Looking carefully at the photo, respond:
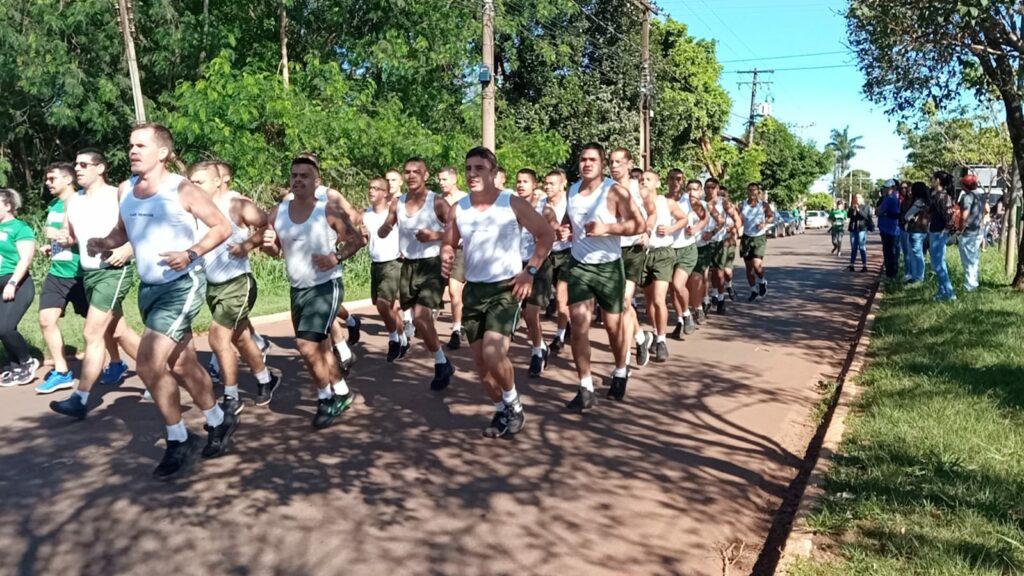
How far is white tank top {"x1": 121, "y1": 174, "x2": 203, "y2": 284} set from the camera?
484cm

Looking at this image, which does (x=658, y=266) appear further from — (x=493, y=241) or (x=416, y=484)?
(x=416, y=484)

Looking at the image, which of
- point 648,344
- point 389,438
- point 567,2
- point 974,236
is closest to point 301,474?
point 389,438

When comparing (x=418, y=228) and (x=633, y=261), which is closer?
(x=418, y=228)

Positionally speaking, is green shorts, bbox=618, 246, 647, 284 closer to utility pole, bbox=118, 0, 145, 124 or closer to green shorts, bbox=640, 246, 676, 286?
green shorts, bbox=640, 246, 676, 286

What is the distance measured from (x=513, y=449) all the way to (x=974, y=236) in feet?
27.4

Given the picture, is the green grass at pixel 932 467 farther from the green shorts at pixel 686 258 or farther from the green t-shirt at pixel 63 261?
the green t-shirt at pixel 63 261

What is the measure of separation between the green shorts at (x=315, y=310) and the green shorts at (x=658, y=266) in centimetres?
376

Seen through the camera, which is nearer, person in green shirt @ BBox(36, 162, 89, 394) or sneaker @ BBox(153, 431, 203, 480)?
sneaker @ BBox(153, 431, 203, 480)

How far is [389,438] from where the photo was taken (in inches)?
221

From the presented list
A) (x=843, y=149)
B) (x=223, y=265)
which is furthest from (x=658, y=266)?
(x=843, y=149)

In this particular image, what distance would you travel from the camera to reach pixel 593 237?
6.41 metres

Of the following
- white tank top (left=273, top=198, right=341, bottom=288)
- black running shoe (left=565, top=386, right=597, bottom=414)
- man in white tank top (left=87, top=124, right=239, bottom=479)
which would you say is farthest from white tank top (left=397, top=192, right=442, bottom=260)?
man in white tank top (left=87, top=124, right=239, bottom=479)

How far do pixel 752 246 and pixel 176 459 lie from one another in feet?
32.0

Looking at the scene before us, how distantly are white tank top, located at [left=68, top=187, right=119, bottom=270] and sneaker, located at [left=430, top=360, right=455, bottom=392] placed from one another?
2.63m
